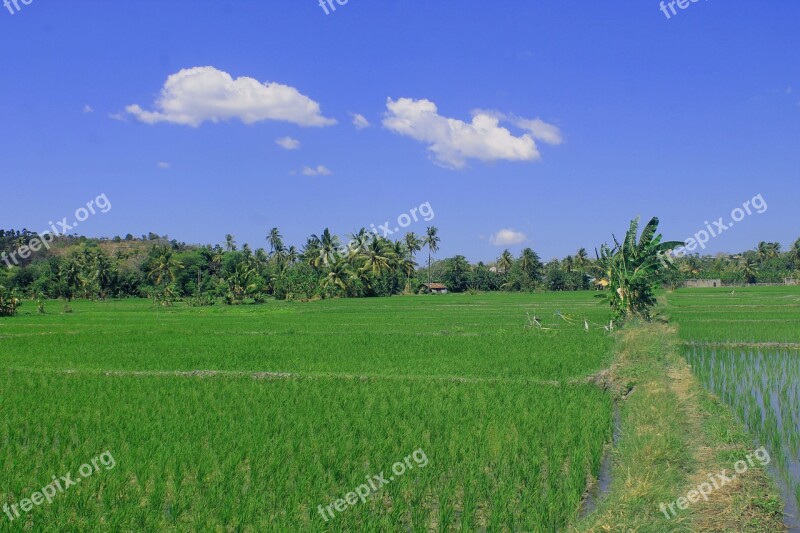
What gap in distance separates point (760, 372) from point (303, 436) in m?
7.41

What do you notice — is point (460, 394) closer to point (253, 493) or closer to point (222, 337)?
point (253, 493)

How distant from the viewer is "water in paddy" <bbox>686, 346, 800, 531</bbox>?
490 cm

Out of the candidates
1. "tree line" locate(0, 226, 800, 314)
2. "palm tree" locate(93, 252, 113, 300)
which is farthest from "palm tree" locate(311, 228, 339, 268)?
"palm tree" locate(93, 252, 113, 300)

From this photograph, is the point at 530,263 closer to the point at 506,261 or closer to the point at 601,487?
the point at 506,261

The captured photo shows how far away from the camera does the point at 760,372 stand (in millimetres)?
9664

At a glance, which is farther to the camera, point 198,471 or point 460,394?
point 460,394

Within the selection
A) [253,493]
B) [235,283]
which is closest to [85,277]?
[235,283]

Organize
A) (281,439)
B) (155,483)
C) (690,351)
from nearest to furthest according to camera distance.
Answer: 1. (155,483)
2. (281,439)
3. (690,351)

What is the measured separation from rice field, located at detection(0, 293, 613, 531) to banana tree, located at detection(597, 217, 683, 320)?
19.0 feet

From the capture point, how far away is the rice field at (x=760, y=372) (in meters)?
5.47

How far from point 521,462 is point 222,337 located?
481 inches

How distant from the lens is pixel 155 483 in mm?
4457

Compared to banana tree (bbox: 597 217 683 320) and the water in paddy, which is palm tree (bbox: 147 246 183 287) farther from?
the water in paddy

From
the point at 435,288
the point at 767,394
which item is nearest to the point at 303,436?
the point at 767,394
